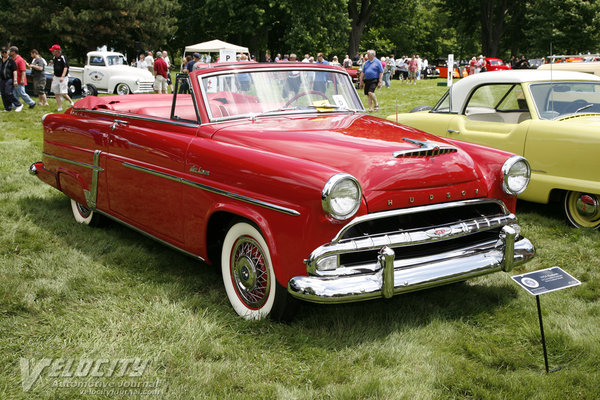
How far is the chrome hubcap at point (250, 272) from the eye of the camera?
375cm

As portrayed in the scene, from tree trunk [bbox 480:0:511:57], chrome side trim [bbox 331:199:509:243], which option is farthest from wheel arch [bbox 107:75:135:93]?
tree trunk [bbox 480:0:511:57]

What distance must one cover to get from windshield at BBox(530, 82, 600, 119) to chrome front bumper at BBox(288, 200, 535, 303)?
3.00 metres

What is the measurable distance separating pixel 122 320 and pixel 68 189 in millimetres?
2624

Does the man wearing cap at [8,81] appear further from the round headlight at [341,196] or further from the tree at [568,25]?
the tree at [568,25]

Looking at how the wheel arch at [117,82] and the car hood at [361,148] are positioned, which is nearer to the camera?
the car hood at [361,148]

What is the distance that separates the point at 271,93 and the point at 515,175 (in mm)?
1888

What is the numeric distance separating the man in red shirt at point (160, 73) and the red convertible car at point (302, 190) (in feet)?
47.8

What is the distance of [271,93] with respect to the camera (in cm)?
464

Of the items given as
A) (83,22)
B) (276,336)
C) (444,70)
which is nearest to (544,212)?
(276,336)

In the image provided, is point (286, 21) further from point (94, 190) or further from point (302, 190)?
point (302, 190)

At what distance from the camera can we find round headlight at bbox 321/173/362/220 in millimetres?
3256

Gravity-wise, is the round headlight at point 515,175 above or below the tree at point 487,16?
below

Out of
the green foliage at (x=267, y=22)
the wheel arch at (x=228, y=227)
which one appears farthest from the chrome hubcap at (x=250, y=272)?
the green foliage at (x=267, y=22)

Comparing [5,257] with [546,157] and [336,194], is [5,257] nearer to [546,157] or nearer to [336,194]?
[336,194]
